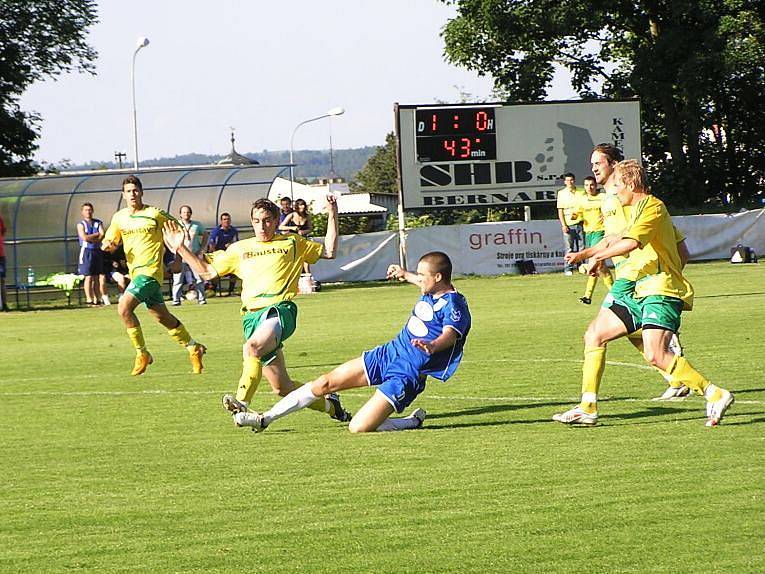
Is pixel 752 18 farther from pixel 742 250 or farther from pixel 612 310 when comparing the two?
pixel 612 310

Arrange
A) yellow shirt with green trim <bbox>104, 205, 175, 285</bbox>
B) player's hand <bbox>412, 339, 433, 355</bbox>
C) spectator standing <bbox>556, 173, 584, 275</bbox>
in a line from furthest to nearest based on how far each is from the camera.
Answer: spectator standing <bbox>556, 173, 584, 275</bbox>, yellow shirt with green trim <bbox>104, 205, 175, 285</bbox>, player's hand <bbox>412, 339, 433, 355</bbox>

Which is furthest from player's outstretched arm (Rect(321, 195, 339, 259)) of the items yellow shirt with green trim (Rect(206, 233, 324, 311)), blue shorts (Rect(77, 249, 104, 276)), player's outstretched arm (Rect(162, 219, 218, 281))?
blue shorts (Rect(77, 249, 104, 276))

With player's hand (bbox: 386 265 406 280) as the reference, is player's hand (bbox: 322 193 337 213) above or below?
above

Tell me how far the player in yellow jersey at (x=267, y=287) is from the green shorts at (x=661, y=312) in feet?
8.43

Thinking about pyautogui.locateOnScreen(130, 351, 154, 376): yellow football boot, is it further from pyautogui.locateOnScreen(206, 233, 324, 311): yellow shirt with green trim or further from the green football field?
pyautogui.locateOnScreen(206, 233, 324, 311): yellow shirt with green trim

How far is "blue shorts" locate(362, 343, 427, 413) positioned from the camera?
9695mm

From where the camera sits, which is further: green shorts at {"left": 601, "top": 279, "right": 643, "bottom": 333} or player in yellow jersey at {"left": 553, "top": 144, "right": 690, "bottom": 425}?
green shorts at {"left": 601, "top": 279, "right": 643, "bottom": 333}

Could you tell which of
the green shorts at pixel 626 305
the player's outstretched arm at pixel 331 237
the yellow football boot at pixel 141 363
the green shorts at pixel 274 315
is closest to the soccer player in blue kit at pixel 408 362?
the green shorts at pixel 274 315

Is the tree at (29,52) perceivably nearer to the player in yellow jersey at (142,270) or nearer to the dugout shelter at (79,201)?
the dugout shelter at (79,201)

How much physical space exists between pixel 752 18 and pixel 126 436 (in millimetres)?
43880

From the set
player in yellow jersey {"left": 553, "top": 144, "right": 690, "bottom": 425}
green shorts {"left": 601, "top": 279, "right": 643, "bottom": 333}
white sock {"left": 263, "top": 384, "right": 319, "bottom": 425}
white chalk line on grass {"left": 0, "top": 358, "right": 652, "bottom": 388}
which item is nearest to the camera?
player in yellow jersey {"left": 553, "top": 144, "right": 690, "bottom": 425}

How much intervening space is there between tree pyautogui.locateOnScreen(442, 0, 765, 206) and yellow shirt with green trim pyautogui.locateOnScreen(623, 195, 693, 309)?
4094 cm

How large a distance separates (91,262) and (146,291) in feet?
54.5

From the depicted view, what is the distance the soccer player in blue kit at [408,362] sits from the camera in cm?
969
